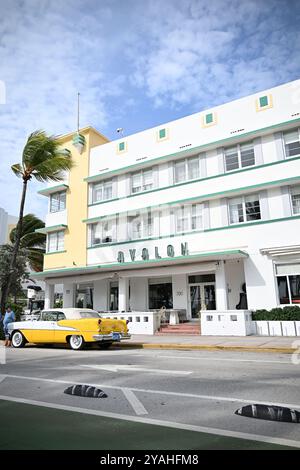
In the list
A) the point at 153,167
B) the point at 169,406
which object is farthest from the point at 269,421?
the point at 153,167

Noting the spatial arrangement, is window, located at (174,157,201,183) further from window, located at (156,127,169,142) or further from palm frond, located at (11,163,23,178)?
palm frond, located at (11,163,23,178)

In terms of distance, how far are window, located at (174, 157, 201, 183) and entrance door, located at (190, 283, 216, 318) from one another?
6.32 metres

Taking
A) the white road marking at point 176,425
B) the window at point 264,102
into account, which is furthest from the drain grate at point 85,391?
the window at point 264,102

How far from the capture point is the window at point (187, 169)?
21.8m

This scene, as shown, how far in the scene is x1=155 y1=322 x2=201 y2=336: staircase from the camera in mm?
18234

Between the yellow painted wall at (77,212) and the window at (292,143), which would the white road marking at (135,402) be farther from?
the yellow painted wall at (77,212)

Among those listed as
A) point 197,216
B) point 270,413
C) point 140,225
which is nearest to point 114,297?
point 140,225

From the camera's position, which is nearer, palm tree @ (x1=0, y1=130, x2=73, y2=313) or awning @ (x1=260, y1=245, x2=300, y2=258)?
awning @ (x1=260, y1=245, x2=300, y2=258)

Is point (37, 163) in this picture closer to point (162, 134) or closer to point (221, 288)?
point (162, 134)

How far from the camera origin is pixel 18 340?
1463 centimetres

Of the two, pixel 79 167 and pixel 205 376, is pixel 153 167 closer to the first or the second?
pixel 79 167

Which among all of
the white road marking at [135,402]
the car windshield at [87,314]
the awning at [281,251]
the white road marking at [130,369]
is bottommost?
the white road marking at [135,402]

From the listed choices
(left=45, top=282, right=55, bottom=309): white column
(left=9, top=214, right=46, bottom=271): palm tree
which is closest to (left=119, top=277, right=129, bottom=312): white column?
(left=45, top=282, right=55, bottom=309): white column

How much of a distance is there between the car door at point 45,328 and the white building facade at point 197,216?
728 cm
